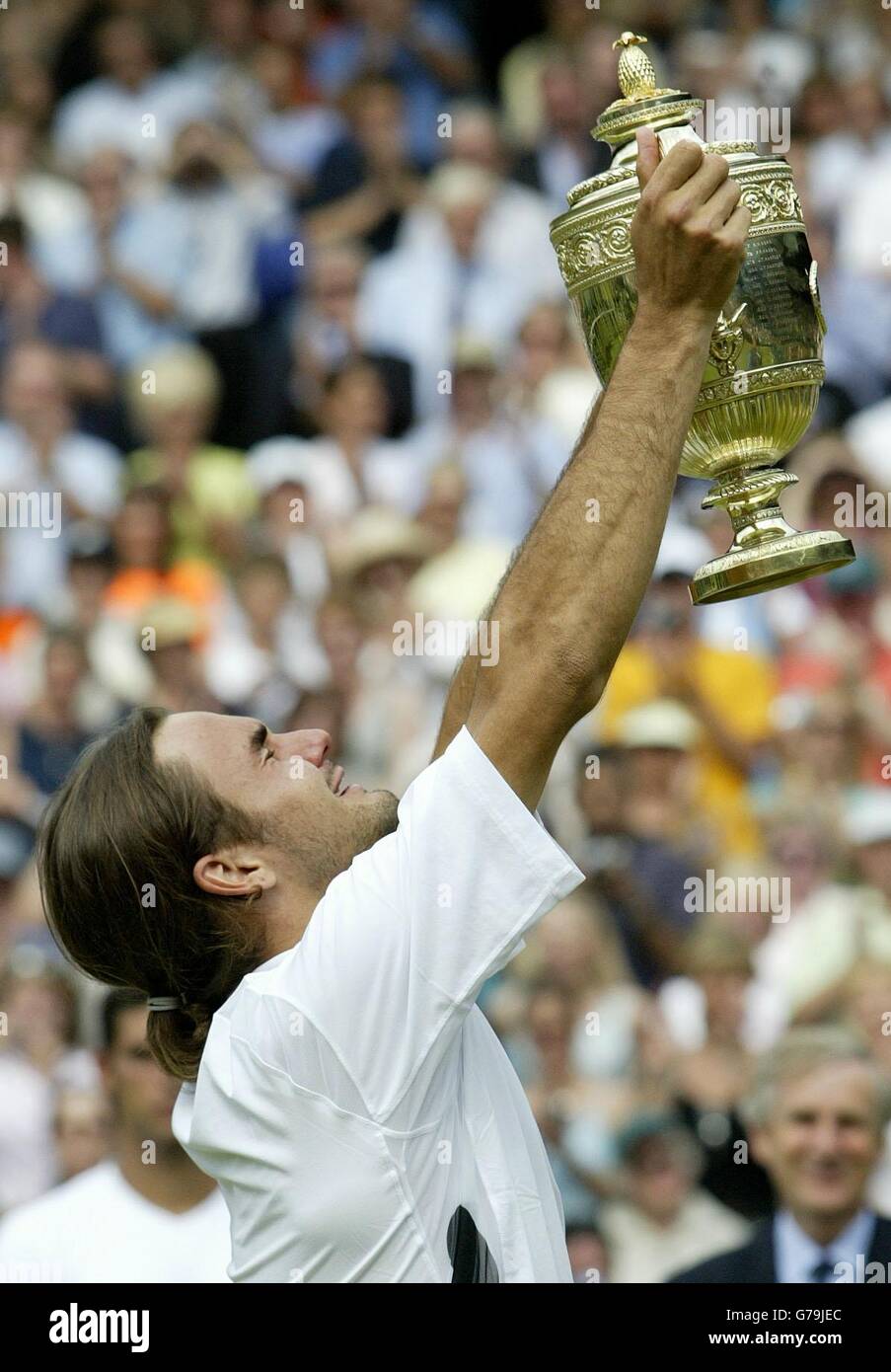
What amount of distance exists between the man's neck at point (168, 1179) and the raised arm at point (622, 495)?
2.68 m

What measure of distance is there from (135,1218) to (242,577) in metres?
2.56

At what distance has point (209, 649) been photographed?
21.7 feet

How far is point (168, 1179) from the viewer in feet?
15.6

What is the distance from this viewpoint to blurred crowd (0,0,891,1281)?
17.5 ft

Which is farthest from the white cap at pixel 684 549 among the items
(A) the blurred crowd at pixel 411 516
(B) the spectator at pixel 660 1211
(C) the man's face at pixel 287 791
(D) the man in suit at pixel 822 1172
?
(C) the man's face at pixel 287 791

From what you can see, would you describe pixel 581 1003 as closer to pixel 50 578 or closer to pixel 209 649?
pixel 209 649

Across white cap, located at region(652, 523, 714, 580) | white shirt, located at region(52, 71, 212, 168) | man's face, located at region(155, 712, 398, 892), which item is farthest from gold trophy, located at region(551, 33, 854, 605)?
white shirt, located at region(52, 71, 212, 168)

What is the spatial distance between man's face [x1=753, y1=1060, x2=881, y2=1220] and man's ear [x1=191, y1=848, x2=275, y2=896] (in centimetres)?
227

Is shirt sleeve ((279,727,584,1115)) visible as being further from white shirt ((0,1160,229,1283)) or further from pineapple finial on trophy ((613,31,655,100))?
white shirt ((0,1160,229,1283))

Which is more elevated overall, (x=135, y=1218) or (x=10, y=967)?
(x=10, y=967)

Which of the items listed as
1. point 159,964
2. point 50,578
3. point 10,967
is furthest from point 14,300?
point 159,964

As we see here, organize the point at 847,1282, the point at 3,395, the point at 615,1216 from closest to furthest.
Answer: the point at 847,1282
the point at 615,1216
the point at 3,395

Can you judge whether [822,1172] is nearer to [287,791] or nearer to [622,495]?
[287,791]
